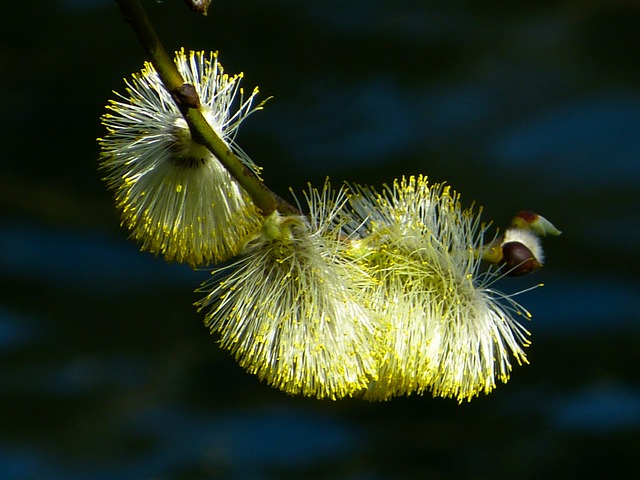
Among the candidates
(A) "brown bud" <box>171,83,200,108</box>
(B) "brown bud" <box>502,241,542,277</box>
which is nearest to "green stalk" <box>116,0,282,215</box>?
(A) "brown bud" <box>171,83,200,108</box>

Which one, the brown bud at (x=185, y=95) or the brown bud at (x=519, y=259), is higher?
the brown bud at (x=519, y=259)

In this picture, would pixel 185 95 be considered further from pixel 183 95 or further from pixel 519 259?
pixel 519 259

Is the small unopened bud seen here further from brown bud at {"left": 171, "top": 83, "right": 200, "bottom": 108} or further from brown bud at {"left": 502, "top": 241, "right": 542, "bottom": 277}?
brown bud at {"left": 502, "top": 241, "right": 542, "bottom": 277}

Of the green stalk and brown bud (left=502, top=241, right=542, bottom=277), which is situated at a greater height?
brown bud (left=502, top=241, right=542, bottom=277)

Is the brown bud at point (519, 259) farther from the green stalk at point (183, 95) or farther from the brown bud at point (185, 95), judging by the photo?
the brown bud at point (185, 95)

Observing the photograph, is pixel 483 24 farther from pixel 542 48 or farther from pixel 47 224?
pixel 47 224

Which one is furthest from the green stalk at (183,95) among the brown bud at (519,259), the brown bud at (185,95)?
the brown bud at (519,259)

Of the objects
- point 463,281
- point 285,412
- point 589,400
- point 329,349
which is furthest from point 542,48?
point 329,349

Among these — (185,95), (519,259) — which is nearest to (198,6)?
(185,95)
